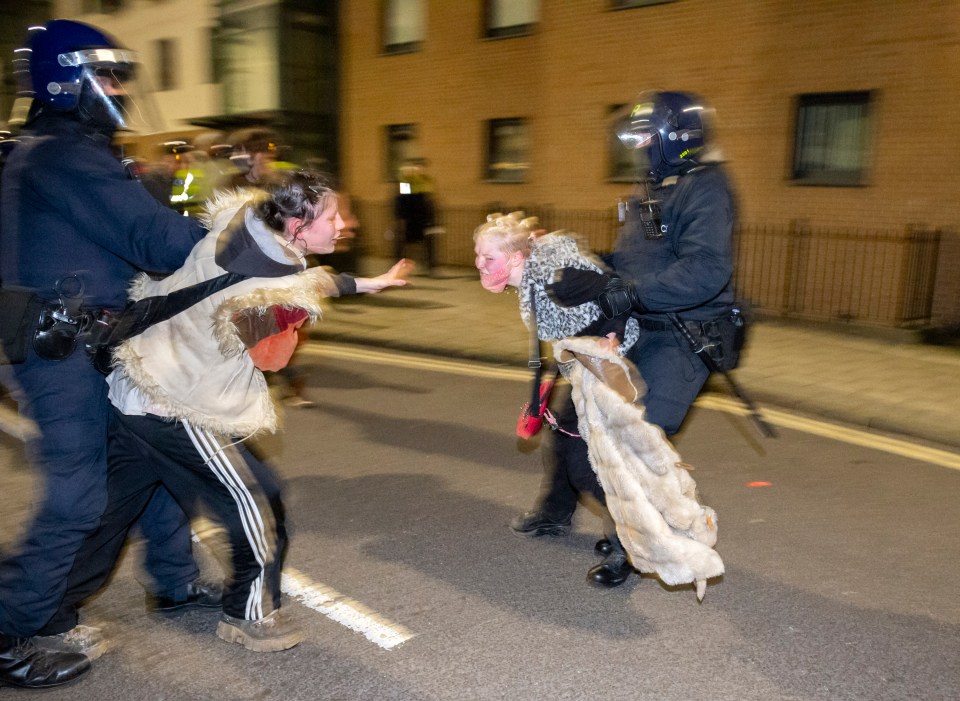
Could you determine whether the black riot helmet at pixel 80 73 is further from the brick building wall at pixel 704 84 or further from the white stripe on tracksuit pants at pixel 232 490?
the brick building wall at pixel 704 84

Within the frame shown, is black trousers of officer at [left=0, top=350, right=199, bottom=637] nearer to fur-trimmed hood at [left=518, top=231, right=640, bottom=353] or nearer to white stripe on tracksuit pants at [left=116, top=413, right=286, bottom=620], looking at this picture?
white stripe on tracksuit pants at [left=116, top=413, right=286, bottom=620]

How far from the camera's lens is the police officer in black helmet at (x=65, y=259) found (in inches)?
110

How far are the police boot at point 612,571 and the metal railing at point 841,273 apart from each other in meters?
7.05

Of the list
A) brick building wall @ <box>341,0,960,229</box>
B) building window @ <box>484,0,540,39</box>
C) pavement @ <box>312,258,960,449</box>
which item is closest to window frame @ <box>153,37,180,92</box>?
brick building wall @ <box>341,0,960,229</box>

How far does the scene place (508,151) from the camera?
57.6 feet

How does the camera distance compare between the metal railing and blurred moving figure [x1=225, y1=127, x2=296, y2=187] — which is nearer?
blurred moving figure [x1=225, y1=127, x2=296, y2=187]

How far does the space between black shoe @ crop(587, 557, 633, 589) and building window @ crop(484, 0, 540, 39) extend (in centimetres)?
1408

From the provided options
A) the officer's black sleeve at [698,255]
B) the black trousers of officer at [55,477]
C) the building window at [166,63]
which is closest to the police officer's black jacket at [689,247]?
the officer's black sleeve at [698,255]

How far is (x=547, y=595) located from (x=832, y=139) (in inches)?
393

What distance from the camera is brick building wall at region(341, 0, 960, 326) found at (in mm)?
10859

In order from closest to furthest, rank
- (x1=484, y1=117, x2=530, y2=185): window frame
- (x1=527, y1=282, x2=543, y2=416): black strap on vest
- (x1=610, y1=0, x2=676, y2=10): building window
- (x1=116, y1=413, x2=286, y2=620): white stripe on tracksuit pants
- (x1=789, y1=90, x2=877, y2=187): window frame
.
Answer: (x1=116, y1=413, x2=286, y2=620): white stripe on tracksuit pants → (x1=527, y1=282, x2=543, y2=416): black strap on vest → (x1=789, y1=90, x2=877, y2=187): window frame → (x1=610, y1=0, x2=676, y2=10): building window → (x1=484, y1=117, x2=530, y2=185): window frame

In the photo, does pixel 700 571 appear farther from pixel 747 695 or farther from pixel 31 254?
pixel 31 254

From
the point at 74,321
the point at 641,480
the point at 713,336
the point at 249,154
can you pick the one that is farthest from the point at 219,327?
the point at 249,154

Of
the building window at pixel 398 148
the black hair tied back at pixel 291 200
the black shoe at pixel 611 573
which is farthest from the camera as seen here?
the building window at pixel 398 148
